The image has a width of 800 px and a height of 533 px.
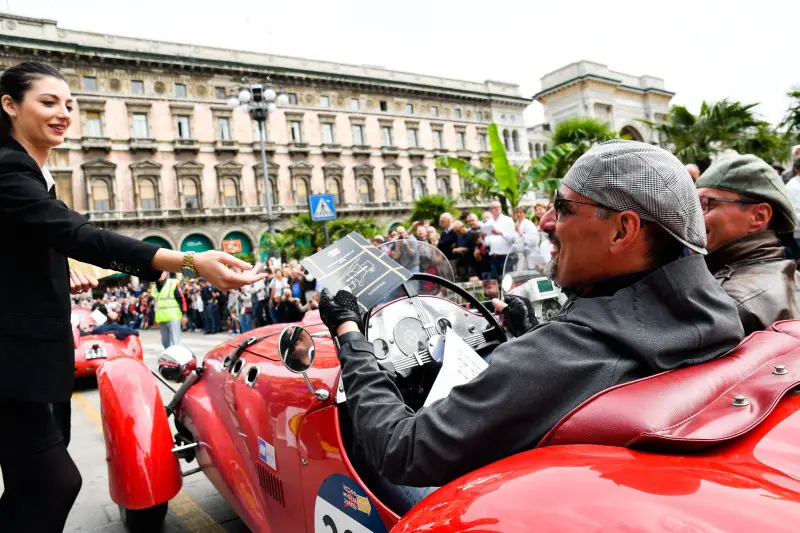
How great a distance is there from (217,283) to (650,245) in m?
1.26

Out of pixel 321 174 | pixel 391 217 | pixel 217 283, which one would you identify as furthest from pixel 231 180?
pixel 217 283

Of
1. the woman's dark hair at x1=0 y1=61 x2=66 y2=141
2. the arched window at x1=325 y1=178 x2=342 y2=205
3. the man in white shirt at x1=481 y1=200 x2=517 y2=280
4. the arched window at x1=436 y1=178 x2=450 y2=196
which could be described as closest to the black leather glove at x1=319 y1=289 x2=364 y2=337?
the woman's dark hair at x1=0 y1=61 x2=66 y2=141

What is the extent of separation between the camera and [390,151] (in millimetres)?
46156

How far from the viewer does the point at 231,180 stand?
3959 cm

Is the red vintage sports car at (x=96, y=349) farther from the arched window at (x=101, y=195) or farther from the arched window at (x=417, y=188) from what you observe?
the arched window at (x=417, y=188)

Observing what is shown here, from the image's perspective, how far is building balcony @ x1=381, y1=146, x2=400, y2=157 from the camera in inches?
1810

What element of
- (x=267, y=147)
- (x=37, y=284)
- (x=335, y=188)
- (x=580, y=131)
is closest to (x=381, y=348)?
(x=37, y=284)

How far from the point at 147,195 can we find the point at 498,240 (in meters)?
33.0

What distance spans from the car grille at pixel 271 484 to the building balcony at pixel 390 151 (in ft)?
147

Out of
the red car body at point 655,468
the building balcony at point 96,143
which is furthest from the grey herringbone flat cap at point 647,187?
the building balcony at point 96,143

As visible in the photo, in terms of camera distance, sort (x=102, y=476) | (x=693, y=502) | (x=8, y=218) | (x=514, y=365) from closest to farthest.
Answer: (x=693, y=502), (x=514, y=365), (x=8, y=218), (x=102, y=476)

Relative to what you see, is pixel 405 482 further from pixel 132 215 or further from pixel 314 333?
pixel 132 215

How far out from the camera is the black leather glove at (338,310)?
1651 millimetres

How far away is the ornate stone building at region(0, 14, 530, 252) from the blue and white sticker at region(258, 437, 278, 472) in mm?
33120
